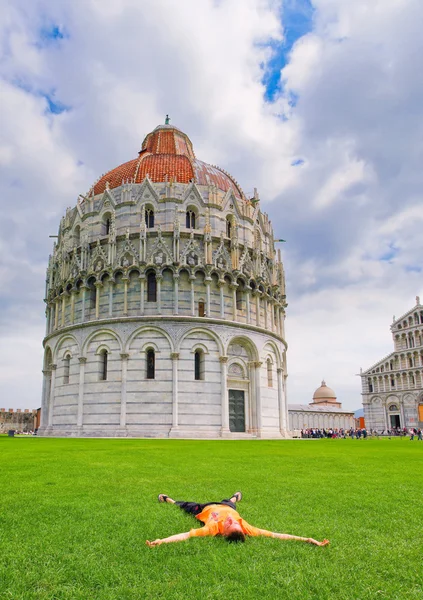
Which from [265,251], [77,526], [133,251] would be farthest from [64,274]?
[77,526]

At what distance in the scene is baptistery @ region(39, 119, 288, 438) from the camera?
34500 mm

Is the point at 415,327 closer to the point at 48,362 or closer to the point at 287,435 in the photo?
the point at 287,435

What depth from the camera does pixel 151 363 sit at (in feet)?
115

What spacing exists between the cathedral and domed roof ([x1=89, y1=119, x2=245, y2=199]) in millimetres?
49203

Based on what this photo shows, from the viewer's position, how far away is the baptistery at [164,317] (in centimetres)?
3450

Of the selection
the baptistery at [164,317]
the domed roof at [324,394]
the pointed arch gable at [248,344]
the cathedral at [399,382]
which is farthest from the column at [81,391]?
the domed roof at [324,394]

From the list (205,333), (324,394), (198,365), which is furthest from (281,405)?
(324,394)

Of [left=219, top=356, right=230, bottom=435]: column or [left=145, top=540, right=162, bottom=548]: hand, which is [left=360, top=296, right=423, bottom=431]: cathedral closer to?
[left=219, top=356, right=230, bottom=435]: column

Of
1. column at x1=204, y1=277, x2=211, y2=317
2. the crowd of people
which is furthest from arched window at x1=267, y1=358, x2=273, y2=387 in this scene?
the crowd of people

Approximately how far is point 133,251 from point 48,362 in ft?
47.1

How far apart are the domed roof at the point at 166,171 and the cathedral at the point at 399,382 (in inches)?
1937

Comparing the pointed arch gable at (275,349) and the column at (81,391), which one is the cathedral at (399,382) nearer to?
the pointed arch gable at (275,349)

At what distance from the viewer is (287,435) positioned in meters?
40.9

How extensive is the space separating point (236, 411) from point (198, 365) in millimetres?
4830
